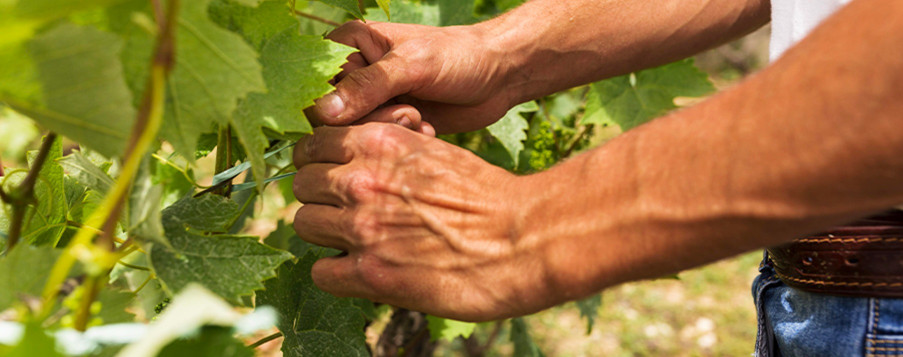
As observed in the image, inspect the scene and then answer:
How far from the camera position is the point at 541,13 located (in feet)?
5.06

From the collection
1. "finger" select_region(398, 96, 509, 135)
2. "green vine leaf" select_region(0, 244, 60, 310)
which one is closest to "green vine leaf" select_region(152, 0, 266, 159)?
"green vine leaf" select_region(0, 244, 60, 310)

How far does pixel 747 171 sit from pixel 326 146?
646 millimetres

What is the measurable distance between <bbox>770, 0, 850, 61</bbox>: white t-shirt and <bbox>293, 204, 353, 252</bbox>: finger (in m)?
0.87

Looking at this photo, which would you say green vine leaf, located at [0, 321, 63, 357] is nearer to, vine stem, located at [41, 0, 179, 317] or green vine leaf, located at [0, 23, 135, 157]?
vine stem, located at [41, 0, 179, 317]

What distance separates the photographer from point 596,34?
5.10 ft

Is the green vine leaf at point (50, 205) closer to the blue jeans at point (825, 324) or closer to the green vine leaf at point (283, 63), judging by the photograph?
the green vine leaf at point (283, 63)

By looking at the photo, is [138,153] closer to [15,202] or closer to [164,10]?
[164,10]

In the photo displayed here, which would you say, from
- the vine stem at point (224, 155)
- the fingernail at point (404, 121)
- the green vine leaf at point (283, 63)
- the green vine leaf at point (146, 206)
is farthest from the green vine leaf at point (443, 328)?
the green vine leaf at point (146, 206)

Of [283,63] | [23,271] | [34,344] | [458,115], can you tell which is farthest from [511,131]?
[34,344]

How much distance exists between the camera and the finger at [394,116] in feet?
4.06

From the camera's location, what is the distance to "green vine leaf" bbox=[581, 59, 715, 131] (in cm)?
185

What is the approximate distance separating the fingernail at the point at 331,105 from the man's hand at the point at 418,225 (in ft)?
0.10

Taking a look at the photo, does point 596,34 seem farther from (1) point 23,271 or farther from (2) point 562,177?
(1) point 23,271

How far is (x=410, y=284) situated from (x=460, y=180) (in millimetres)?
174
